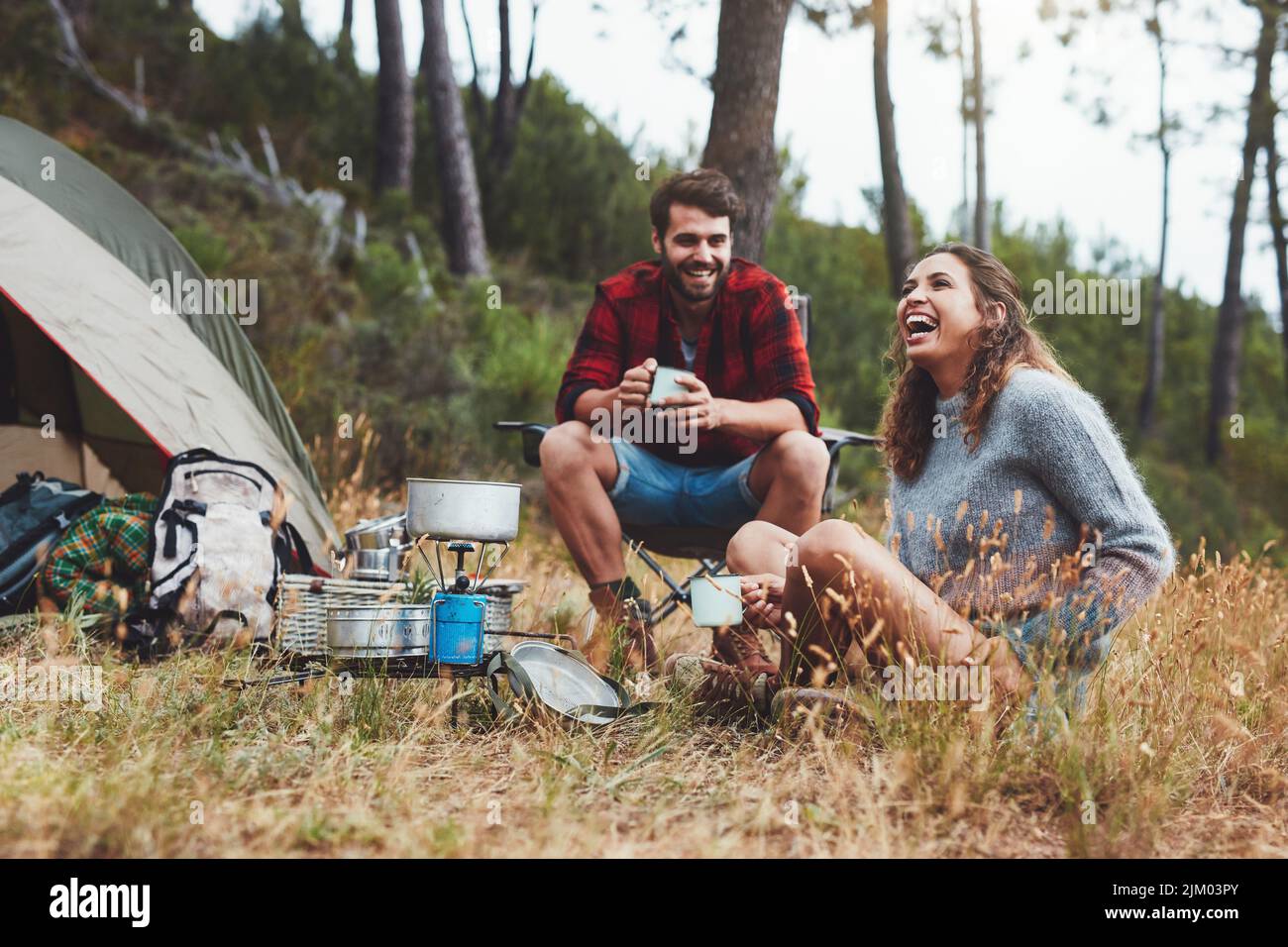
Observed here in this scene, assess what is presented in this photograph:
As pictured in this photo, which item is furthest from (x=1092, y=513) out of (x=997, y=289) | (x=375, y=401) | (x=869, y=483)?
(x=869, y=483)

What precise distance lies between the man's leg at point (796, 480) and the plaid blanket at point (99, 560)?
164 centimetres

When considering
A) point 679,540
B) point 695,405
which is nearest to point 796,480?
point 695,405

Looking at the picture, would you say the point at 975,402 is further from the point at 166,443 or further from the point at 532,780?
the point at 166,443

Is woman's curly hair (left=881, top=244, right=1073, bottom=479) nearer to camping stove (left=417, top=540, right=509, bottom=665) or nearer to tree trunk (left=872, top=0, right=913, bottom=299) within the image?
camping stove (left=417, top=540, right=509, bottom=665)

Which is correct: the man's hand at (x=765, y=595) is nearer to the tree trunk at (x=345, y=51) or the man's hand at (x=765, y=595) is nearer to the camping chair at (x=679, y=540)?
the camping chair at (x=679, y=540)

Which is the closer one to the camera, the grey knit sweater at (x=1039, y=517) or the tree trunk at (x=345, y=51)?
the grey knit sweater at (x=1039, y=517)

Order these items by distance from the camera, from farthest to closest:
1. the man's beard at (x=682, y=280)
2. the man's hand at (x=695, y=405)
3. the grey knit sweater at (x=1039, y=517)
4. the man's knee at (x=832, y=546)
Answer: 1. the man's beard at (x=682, y=280)
2. the man's hand at (x=695, y=405)
3. the man's knee at (x=832, y=546)
4. the grey knit sweater at (x=1039, y=517)

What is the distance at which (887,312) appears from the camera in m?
9.07

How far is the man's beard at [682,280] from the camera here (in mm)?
3055

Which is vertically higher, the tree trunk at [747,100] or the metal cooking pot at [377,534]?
the tree trunk at [747,100]

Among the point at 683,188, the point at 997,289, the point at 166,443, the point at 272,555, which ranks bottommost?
the point at 272,555

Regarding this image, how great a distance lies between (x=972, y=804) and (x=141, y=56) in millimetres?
9704

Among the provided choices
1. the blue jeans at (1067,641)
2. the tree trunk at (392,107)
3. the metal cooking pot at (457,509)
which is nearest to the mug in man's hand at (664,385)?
the metal cooking pot at (457,509)

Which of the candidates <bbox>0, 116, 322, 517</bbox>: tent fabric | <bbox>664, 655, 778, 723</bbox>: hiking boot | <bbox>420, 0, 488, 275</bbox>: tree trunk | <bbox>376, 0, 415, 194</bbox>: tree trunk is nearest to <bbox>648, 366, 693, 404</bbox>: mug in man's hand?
<bbox>664, 655, 778, 723</bbox>: hiking boot
